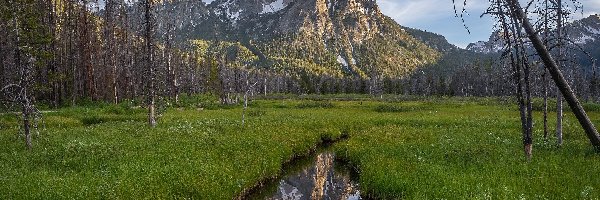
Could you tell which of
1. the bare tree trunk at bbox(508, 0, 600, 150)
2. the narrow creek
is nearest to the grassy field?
the narrow creek

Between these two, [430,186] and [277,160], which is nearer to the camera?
[430,186]

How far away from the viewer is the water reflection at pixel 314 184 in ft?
60.8

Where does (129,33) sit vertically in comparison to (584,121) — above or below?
above

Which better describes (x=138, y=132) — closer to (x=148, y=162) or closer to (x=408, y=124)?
(x=148, y=162)

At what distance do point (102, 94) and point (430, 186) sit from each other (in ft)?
194

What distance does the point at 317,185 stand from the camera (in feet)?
66.6

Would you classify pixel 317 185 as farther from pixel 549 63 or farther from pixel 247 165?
pixel 549 63

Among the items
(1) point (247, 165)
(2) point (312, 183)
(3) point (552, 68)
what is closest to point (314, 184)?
(2) point (312, 183)

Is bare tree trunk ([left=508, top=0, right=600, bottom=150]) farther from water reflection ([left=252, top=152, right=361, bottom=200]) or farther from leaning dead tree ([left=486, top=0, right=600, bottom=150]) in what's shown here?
water reflection ([left=252, top=152, right=361, bottom=200])

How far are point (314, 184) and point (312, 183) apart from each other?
0.18m

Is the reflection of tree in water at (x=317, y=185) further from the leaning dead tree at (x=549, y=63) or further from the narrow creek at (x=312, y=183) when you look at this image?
the leaning dead tree at (x=549, y=63)

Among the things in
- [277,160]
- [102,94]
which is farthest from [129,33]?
[277,160]

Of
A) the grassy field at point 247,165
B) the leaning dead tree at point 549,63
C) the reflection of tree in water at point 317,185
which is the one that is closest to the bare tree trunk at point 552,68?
the leaning dead tree at point 549,63

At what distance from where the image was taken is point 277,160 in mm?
22875
